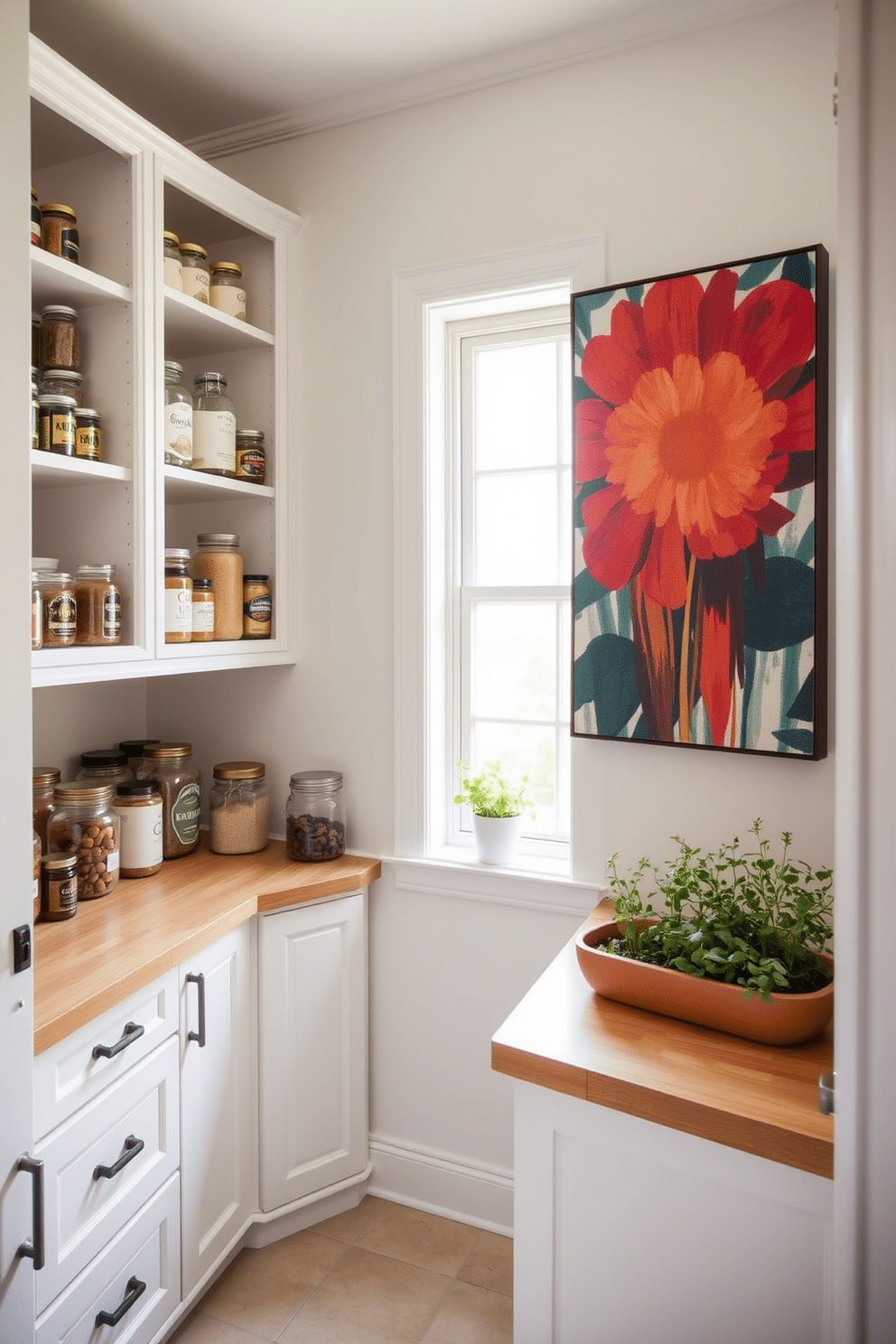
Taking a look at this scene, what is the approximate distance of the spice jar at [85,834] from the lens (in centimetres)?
188

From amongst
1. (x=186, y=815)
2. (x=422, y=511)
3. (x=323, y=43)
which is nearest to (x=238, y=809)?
(x=186, y=815)

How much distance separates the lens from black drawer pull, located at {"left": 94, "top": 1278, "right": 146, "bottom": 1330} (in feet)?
4.92

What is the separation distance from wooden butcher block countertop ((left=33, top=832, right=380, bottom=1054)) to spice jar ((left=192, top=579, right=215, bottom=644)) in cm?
58

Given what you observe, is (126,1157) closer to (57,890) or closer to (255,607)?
(57,890)

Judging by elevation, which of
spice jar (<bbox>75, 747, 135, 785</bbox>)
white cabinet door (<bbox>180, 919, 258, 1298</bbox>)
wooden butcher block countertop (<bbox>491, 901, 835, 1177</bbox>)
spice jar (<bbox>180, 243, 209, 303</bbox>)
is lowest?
white cabinet door (<bbox>180, 919, 258, 1298</bbox>)

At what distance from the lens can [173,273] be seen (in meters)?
1.96

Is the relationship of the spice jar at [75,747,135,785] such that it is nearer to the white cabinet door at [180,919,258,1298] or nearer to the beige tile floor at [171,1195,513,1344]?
the white cabinet door at [180,919,258,1298]

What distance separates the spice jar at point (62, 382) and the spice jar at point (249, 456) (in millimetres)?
448

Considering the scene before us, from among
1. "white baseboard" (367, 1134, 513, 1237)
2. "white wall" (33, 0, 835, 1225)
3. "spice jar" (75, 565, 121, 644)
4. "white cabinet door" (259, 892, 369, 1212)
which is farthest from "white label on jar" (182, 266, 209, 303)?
"white baseboard" (367, 1134, 513, 1237)

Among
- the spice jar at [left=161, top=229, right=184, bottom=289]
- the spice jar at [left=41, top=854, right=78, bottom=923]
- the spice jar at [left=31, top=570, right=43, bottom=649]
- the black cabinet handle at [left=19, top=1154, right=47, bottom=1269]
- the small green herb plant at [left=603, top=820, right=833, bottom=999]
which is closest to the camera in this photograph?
the black cabinet handle at [left=19, top=1154, right=47, bottom=1269]

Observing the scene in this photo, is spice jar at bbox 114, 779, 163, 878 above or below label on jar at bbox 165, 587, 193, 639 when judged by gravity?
below

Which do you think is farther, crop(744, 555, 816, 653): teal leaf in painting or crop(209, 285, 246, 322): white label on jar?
crop(209, 285, 246, 322): white label on jar

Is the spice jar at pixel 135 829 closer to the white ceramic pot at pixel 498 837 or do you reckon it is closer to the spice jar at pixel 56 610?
the spice jar at pixel 56 610

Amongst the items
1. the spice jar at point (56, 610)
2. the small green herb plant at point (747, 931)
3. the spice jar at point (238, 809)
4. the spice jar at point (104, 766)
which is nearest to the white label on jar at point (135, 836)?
the spice jar at point (104, 766)
